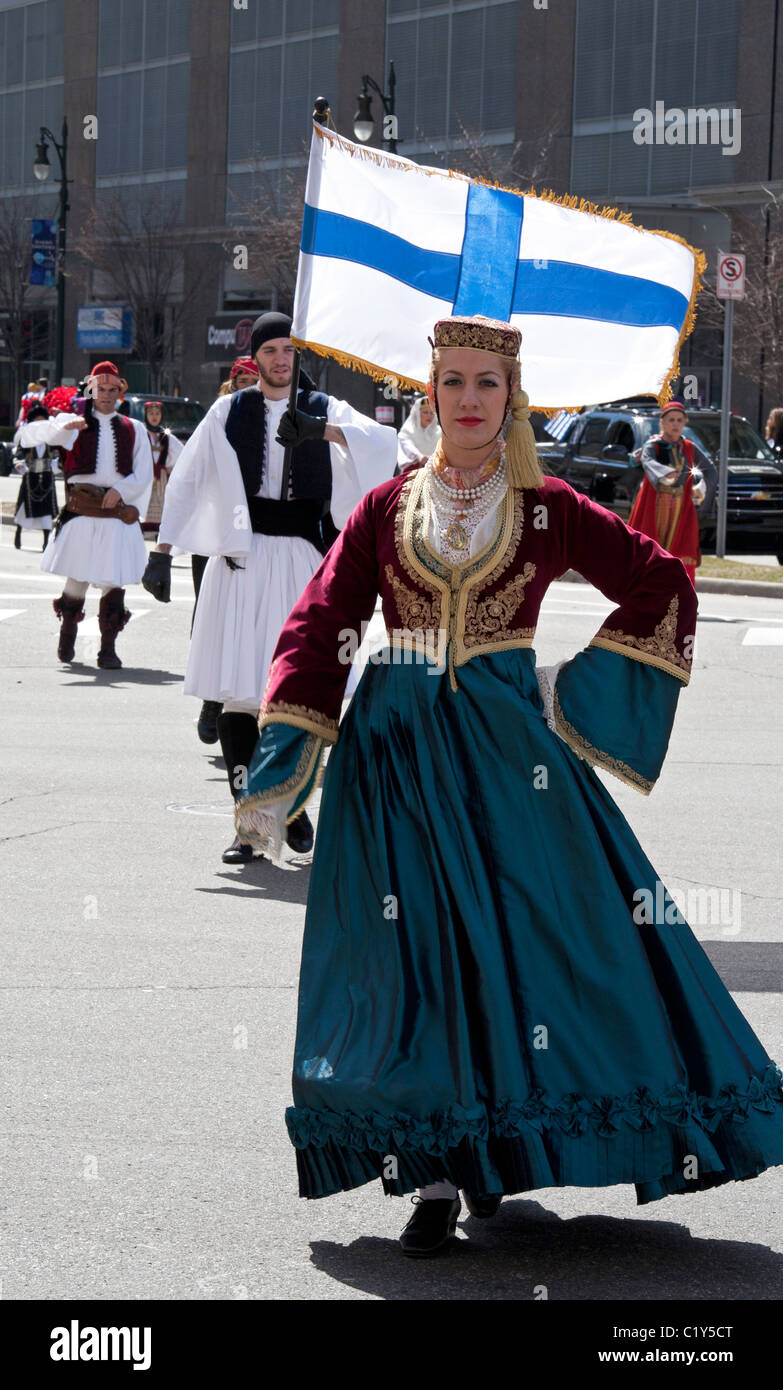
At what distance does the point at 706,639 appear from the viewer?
15.6 m

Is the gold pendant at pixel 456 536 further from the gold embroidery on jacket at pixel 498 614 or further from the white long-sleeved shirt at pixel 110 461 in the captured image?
the white long-sleeved shirt at pixel 110 461

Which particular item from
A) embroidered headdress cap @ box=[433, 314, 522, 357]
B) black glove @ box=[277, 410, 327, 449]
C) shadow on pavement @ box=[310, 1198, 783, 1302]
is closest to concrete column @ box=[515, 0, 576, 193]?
black glove @ box=[277, 410, 327, 449]

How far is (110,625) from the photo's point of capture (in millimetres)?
13508

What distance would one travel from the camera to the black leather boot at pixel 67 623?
13602 mm

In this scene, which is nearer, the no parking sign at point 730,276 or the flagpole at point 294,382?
the flagpole at point 294,382

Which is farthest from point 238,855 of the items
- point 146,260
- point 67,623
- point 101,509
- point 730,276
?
point 146,260

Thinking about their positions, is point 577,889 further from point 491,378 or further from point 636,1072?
point 491,378

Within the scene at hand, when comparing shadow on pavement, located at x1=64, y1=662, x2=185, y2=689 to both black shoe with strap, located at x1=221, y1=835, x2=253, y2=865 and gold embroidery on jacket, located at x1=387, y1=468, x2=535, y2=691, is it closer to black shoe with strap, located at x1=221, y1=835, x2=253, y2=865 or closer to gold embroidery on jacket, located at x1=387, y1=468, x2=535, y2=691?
black shoe with strap, located at x1=221, y1=835, x2=253, y2=865

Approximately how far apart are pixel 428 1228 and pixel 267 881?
364 cm

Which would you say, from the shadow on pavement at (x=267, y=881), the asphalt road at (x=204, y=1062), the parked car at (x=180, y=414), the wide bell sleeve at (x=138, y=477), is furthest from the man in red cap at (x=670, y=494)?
the parked car at (x=180, y=414)

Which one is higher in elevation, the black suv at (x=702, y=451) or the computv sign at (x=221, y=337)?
the computv sign at (x=221, y=337)

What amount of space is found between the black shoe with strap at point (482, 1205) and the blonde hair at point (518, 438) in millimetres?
1465

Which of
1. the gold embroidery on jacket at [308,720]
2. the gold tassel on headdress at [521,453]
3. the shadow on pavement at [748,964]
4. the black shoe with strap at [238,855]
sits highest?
the gold tassel on headdress at [521,453]

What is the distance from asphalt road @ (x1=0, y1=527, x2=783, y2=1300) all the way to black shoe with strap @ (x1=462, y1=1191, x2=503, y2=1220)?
0.04 metres
